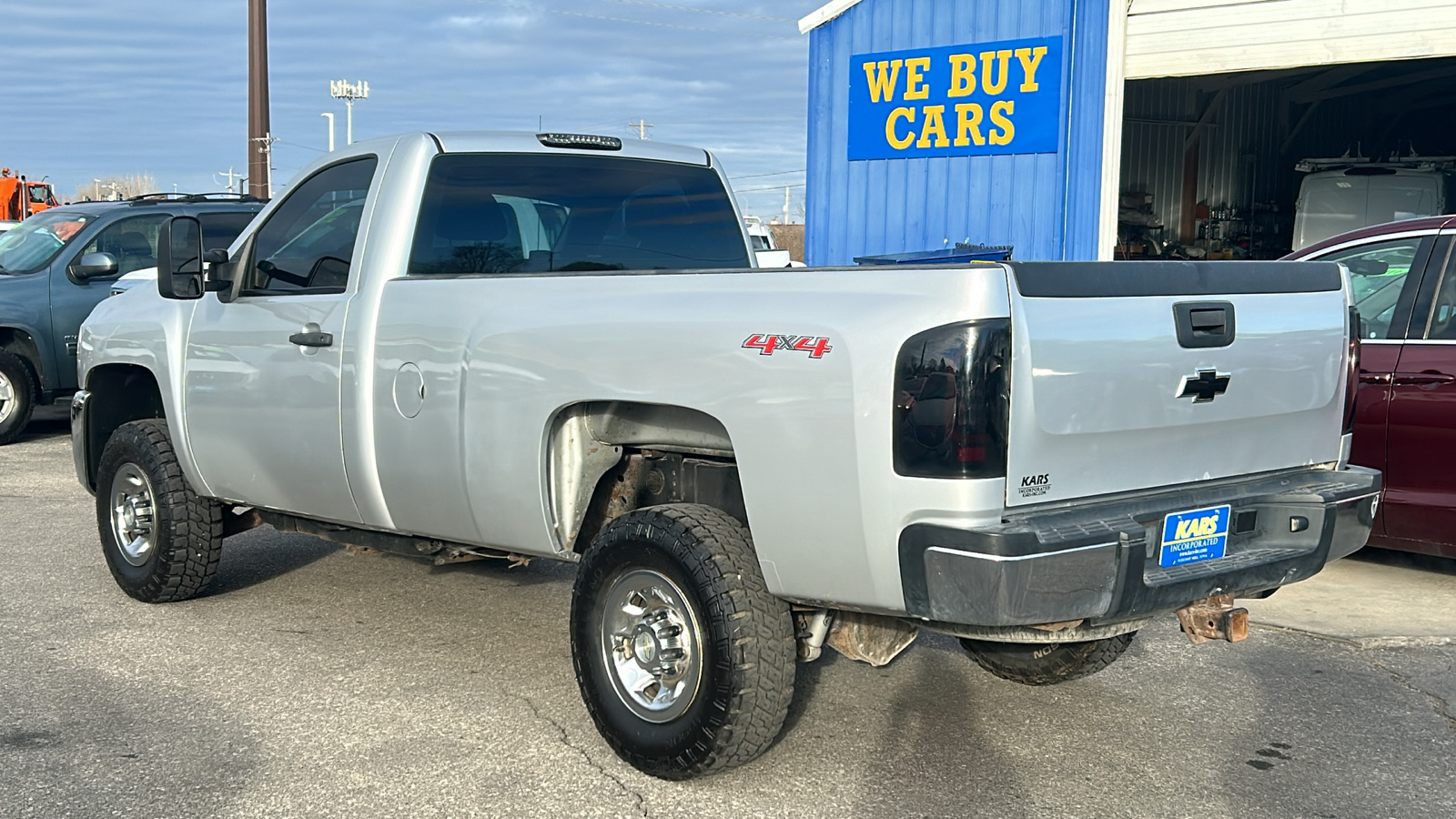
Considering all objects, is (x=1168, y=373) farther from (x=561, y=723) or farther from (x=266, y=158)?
(x=266, y=158)

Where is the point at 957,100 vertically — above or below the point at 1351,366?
above

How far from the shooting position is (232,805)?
12.5 ft

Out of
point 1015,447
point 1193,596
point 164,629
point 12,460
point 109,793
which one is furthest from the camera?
point 12,460

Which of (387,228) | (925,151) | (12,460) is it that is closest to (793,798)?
(387,228)

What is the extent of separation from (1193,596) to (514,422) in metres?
2.04

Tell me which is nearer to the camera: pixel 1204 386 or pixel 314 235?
pixel 1204 386

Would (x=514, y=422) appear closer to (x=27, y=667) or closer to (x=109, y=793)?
(x=109, y=793)

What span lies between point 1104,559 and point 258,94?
20561 mm

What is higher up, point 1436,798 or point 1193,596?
point 1193,596

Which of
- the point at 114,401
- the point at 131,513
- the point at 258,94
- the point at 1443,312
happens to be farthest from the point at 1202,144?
the point at 131,513

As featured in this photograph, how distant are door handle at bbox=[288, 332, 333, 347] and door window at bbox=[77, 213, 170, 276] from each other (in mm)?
7565

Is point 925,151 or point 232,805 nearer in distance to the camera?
point 232,805

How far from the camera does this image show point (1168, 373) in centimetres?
363

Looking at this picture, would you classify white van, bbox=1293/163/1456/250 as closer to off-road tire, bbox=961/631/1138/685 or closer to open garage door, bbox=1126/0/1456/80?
open garage door, bbox=1126/0/1456/80
